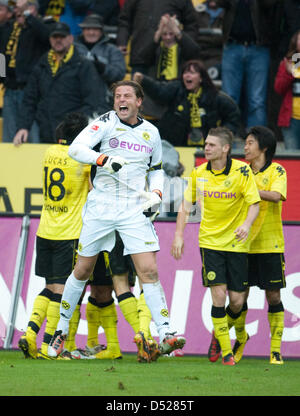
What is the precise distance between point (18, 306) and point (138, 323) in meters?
1.87

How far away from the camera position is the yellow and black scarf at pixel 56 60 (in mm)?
12406

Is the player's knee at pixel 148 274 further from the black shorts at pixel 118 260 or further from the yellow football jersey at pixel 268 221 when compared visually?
the yellow football jersey at pixel 268 221

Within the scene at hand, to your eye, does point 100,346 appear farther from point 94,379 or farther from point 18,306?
point 94,379

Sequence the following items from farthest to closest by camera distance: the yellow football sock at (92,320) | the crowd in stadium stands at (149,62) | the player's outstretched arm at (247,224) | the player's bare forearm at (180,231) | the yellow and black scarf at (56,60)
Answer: the yellow and black scarf at (56,60) < the crowd in stadium stands at (149,62) < the yellow football sock at (92,320) < the player's bare forearm at (180,231) < the player's outstretched arm at (247,224)

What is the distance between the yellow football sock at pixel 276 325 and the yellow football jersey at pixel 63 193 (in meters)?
2.04

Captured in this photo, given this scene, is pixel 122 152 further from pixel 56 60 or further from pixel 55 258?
pixel 56 60

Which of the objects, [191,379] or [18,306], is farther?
[18,306]

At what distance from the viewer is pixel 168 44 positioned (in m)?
12.7

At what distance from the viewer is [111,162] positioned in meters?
7.37

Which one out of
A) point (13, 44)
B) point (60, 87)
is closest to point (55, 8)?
point (13, 44)

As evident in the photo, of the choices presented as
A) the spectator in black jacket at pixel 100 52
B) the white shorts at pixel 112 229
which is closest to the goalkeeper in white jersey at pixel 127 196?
the white shorts at pixel 112 229

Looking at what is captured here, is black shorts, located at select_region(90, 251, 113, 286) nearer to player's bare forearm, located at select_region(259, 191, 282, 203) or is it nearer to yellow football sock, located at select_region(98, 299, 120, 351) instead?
yellow football sock, located at select_region(98, 299, 120, 351)

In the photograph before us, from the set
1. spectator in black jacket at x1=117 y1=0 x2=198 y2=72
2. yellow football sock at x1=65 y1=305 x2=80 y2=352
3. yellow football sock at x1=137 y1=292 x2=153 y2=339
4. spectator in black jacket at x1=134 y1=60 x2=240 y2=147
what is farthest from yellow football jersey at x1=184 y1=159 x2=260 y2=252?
spectator in black jacket at x1=117 y1=0 x2=198 y2=72
